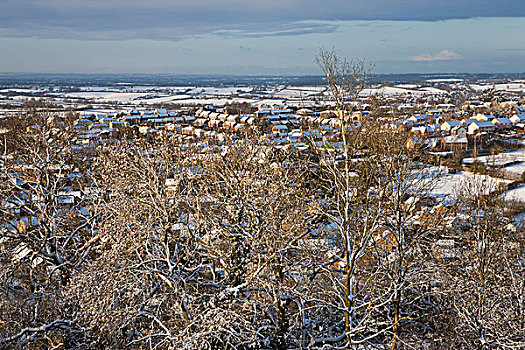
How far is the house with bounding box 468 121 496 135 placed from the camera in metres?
46.5

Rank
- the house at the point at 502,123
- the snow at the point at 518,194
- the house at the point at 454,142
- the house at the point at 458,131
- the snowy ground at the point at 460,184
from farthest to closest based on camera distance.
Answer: the house at the point at 502,123, the house at the point at 458,131, the house at the point at 454,142, the snow at the point at 518,194, the snowy ground at the point at 460,184

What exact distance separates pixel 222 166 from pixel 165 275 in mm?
2282

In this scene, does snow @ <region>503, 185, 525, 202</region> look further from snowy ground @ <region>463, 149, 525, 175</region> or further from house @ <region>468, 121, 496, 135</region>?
house @ <region>468, 121, 496, 135</region>

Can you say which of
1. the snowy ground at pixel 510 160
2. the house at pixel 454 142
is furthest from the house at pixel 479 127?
the snowy ground at pixel 510 160

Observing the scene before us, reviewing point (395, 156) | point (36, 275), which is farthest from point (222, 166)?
point (36, 275)

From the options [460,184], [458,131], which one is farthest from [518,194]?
[458,131]

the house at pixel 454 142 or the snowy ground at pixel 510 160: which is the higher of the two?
the house at pixel 454 142

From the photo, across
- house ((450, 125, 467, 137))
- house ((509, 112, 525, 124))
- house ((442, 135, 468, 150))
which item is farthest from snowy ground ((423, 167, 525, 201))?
house ((509, 112, 525, 124))

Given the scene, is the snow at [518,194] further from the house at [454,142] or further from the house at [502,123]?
the house at [502,123]

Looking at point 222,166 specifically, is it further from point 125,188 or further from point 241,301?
point 241,301

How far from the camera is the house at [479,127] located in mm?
46500

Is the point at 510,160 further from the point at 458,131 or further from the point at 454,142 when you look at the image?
the point at 458,131

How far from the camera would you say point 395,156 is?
356 inches

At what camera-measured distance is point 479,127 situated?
4678cm
